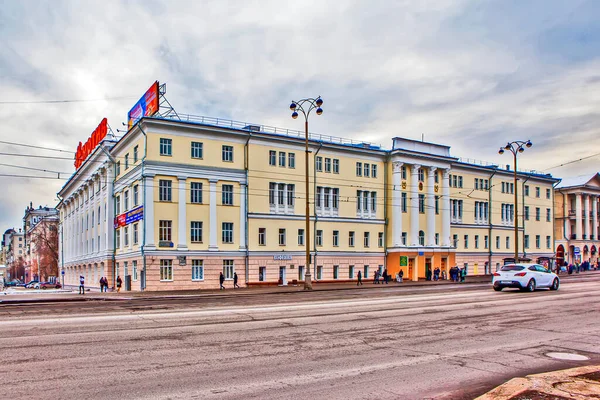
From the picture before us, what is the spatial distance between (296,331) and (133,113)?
44.7 m

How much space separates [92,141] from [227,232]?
25.3 metres

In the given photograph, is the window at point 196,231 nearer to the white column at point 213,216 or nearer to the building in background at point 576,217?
the white column at point 213,216

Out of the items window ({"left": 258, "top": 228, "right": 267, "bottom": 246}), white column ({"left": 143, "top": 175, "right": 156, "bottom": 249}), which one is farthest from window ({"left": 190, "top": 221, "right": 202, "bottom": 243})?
window ({"left": 258, "top": 228, "right": 267, "bottom": 246})

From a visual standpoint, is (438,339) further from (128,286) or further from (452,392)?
(128,286)

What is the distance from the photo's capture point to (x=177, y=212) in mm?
42781

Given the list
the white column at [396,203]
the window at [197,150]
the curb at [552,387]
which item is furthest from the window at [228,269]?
the curb at [552,387]

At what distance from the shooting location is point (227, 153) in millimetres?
45281

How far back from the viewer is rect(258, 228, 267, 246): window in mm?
46688

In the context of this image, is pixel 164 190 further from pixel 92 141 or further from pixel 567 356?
pixel 567 356

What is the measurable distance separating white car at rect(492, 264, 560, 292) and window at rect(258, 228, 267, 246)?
24025 millimetres

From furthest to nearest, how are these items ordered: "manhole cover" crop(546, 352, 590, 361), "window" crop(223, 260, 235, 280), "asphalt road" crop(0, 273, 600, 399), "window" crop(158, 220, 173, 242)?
"window" crop(223, 260, 235, 280), "window" crop(158, 220, 173, 242), "manhole cover" crop(546, 352, 590, 361), "asphalt road" crop(0, 273, 600, 399)

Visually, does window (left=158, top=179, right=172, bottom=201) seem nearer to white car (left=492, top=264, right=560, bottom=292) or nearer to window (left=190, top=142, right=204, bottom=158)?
window (left=190, top=142, right=204, bottom=158)

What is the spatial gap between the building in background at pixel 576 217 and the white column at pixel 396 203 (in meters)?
40.4

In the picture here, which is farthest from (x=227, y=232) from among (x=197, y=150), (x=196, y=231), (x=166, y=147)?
(x=166, y=147)
